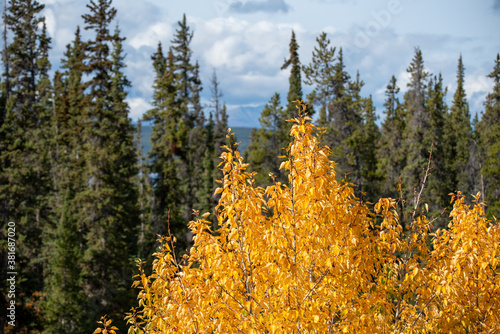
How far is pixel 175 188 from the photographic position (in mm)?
31031

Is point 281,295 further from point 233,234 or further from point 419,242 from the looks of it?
point 419,242

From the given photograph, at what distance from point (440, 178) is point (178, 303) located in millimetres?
30080

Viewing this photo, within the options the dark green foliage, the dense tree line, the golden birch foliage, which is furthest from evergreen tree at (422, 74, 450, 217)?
the golden birch foliage

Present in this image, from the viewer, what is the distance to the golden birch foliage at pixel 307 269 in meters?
4.54

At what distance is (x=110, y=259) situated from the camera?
74.3 feet

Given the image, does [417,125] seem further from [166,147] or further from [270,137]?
[166,147]

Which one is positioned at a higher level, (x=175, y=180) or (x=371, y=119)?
(x=371, y=119)

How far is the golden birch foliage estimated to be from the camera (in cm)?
454

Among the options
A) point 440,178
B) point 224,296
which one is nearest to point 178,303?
point 224,296

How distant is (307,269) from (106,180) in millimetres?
19752

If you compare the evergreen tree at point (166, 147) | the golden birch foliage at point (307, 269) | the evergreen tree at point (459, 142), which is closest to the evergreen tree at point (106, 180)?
the evergreen tree at point (166, 147)

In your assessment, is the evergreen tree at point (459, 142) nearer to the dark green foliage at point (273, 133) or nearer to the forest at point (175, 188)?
the forest at point (175, 188)

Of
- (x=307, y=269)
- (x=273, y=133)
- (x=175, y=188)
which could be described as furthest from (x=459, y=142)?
(x=307, y=269)

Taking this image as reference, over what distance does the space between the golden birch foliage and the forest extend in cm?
4
